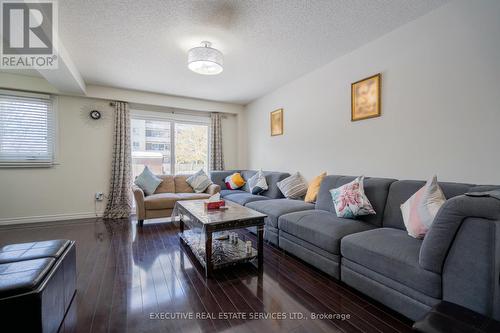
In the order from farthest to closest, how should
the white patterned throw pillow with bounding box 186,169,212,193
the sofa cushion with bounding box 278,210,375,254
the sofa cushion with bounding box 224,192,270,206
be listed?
the white patterned throw pillow with bounding box 186,169,212,193, the sofa cushion with bounding box 224,192,270,206, the sofa cushion with bounding box 278,210,375,254

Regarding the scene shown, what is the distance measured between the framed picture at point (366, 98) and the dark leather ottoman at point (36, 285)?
3.19 m

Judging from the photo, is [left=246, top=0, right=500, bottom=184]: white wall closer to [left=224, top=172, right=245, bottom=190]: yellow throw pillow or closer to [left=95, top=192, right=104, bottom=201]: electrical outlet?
[left=224, top=172, right=245, bottom=190]: yellow throw pillow

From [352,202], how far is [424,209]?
664 mm

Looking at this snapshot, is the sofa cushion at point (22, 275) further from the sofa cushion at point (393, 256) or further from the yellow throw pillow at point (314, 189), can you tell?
the yellow throw pillow at point (314, 189)

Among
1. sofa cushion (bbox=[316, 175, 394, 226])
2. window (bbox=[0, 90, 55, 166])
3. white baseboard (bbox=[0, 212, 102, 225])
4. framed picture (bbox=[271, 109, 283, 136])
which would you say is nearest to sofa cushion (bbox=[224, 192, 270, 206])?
sofa cushion (bbox=[316, 175, 394, 226])

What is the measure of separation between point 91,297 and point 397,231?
258 centimetres

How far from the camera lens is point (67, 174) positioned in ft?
13.3

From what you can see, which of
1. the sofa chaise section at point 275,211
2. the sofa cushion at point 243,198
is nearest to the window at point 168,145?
the sofa cushion at point 243,198

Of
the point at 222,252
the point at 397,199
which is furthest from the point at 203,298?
the point at 397,199

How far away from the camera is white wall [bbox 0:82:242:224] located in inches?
145

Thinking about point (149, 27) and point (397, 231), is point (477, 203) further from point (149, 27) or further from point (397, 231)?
point (149, 27)

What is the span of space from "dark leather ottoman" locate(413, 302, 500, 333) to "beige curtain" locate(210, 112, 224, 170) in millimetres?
4621

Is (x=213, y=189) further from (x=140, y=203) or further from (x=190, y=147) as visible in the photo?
(x=190, y=147)

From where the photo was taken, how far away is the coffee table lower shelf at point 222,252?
7.16ft
